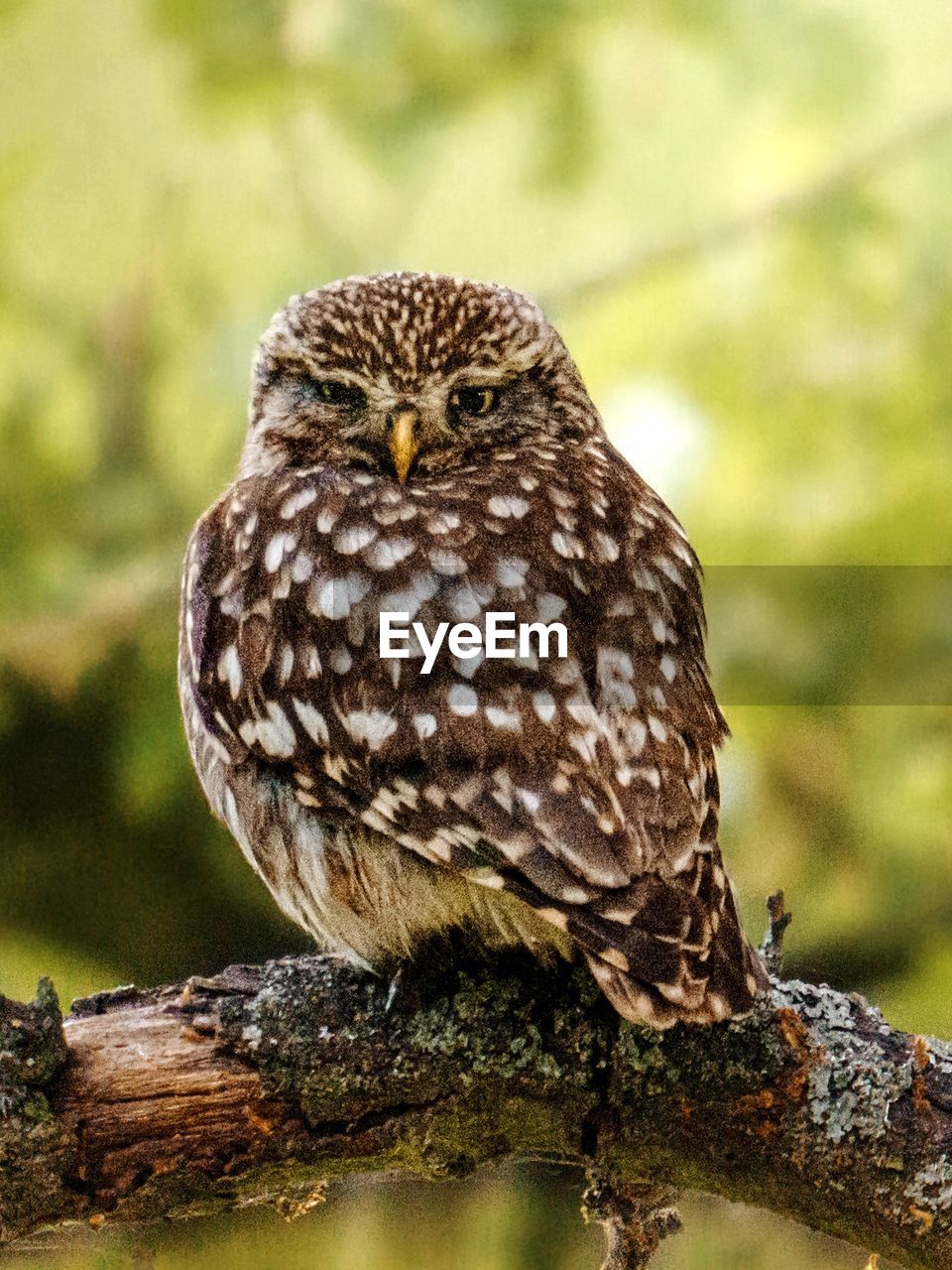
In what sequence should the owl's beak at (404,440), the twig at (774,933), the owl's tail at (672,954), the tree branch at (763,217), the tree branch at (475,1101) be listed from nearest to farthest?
the owl's tail at (672,954) → the tree branch at (475,1101) → the twig at (774,933) → the owl's beak at (404,440) → the tree branch at (763,217)

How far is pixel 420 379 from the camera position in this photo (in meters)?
1.64

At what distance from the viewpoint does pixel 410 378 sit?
1.64 m

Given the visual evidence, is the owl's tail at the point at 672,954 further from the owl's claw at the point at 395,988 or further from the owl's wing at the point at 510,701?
the owl's claw at the point at 395,988

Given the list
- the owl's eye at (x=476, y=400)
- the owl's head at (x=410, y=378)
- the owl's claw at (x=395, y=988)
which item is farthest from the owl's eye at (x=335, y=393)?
the owl's claw at (x=395, y=988)

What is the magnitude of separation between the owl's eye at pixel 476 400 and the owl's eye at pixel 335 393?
0.10 meters

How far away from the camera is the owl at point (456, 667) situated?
1299 mm

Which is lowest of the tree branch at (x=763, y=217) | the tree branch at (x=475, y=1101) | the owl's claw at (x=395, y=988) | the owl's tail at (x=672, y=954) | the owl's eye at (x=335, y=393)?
the tree branch at (x=475, y=1101)

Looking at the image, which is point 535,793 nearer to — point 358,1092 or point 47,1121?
point 358,1092

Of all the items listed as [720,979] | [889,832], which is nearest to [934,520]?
[889,832]

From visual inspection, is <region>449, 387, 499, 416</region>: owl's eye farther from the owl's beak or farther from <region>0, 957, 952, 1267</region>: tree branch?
<region>0, 957, 952, 1267</region>: tree branch

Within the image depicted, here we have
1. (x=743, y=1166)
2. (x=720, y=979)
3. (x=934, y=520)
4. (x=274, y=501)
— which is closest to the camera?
(x=720, y=979)

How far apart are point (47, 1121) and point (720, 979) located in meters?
0.58

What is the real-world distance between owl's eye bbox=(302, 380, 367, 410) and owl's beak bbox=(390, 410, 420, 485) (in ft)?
0.23

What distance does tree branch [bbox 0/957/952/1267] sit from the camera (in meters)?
1.36
